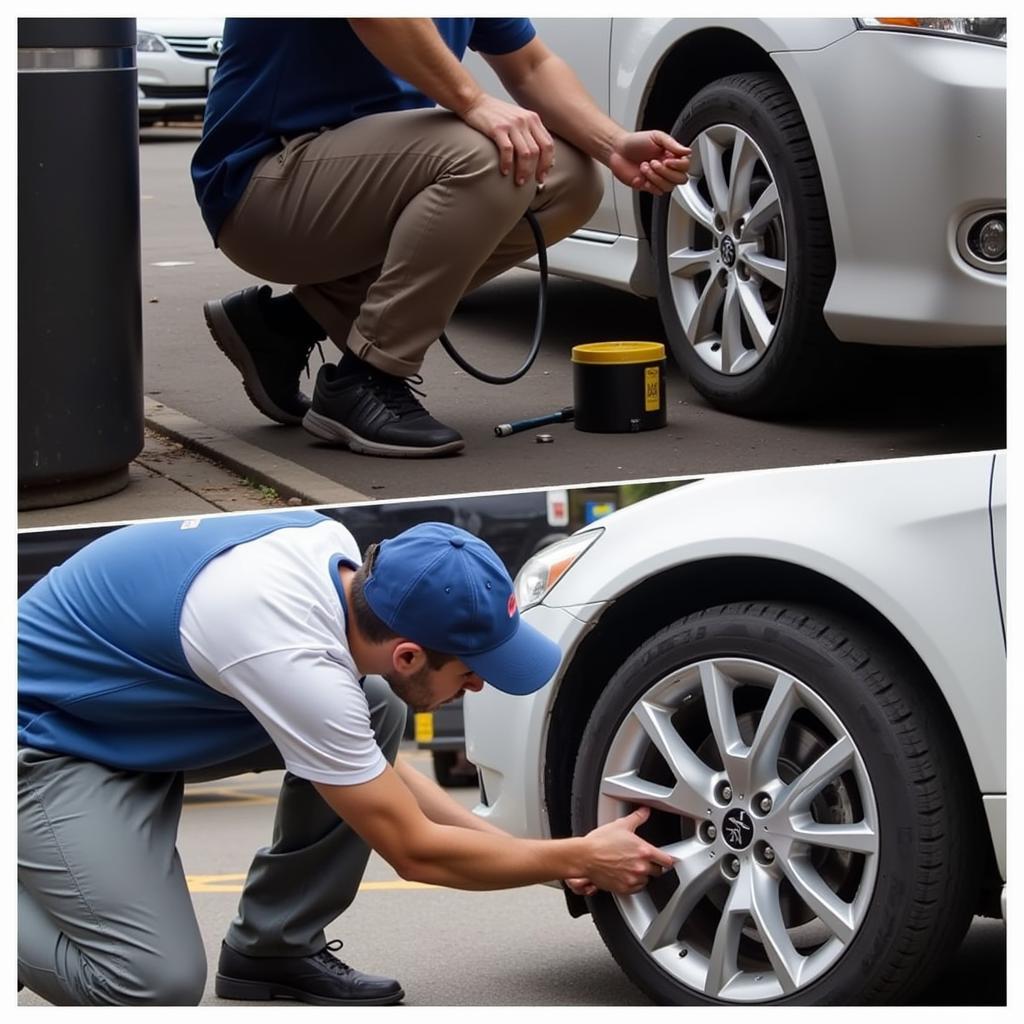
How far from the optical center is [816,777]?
2668 millimetres

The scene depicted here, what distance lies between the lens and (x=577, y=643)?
3.00 m

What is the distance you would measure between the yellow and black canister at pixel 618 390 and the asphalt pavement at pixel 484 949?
998 mm

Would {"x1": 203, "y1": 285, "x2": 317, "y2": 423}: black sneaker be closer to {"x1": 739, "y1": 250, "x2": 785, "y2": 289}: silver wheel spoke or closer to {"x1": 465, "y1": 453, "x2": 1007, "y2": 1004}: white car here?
{"x1": 739, "y1": 250, "x2": 785, "y2": 289}: silver wheel spoke

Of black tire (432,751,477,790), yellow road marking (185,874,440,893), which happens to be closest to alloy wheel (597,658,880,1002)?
yellow road marking (185,874,440,893)

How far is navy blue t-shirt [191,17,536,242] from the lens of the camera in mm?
3795

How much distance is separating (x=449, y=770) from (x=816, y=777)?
670 centimetres

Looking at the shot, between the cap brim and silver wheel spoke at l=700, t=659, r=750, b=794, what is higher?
the cap brim

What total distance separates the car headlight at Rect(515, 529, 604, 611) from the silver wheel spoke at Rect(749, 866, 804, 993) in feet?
2.06

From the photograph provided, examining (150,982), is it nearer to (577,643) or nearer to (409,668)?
(409,668)

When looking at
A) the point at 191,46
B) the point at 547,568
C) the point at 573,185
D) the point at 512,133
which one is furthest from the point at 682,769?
the point at 191,46

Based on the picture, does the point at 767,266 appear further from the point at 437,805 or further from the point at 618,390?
the point at 437,805

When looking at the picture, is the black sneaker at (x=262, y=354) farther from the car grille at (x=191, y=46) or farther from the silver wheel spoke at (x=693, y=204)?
the car grille at (x=191, y=46)

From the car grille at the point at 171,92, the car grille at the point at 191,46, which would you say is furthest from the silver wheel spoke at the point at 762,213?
the car grille at the point at 171,92
